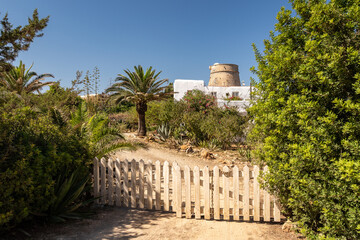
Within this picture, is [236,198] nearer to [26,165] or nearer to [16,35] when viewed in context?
[26,165]

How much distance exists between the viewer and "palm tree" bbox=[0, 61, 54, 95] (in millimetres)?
18328

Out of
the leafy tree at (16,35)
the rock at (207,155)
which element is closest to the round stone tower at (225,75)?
the rock at (207,155)

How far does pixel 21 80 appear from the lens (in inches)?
727

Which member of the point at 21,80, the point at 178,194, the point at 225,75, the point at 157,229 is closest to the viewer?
the point at 157,229

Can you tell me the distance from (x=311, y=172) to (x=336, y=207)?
0.49 m

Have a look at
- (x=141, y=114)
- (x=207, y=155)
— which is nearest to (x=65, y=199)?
(x=207, y=155)

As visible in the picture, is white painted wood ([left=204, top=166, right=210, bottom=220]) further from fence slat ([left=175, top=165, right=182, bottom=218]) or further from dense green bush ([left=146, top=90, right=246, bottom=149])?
dense green bush ([left=146, top=90, right=246, bottom=149])

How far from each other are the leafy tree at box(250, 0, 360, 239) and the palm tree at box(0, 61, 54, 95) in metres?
19.9

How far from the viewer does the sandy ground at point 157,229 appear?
12.1 feet

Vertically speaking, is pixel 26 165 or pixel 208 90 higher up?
pixel 208 90

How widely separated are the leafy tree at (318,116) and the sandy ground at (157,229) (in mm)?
756

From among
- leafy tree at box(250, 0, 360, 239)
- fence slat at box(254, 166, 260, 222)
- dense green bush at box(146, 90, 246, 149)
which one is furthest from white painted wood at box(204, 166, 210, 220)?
dense green bush at box(146, 90, 246, 149)

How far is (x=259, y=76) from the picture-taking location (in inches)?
155

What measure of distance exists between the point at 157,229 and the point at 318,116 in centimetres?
313
